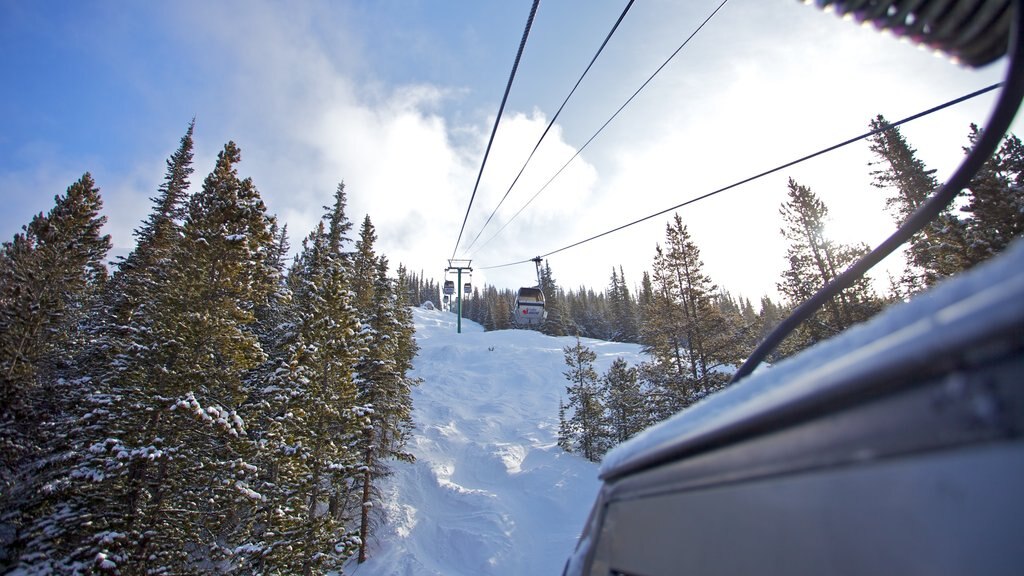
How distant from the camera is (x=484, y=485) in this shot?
26328 mm

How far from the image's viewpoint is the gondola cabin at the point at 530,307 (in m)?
29.6

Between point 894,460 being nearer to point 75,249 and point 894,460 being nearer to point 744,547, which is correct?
point 744,547

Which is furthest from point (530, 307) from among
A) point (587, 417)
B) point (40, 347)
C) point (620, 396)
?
point (40, 347)

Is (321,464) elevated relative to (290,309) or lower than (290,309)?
lower

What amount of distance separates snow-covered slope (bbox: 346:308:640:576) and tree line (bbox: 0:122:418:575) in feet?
10.1

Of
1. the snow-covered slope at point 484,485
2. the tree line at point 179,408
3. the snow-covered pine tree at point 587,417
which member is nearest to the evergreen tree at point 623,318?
the snow-covered slope at point 484,485

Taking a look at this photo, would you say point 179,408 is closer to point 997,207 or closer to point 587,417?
point 587,417

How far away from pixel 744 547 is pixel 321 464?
58.0ft

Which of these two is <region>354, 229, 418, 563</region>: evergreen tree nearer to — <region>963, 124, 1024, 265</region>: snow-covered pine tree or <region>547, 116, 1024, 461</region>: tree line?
<region>547, 116, 1024, 461</region>: tree line

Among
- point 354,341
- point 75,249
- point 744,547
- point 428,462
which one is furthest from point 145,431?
point 428,462

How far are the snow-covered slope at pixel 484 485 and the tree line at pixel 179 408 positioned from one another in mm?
3081

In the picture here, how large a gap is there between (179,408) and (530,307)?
21912 millimetres

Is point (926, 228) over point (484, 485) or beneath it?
over

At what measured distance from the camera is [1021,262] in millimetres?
455
